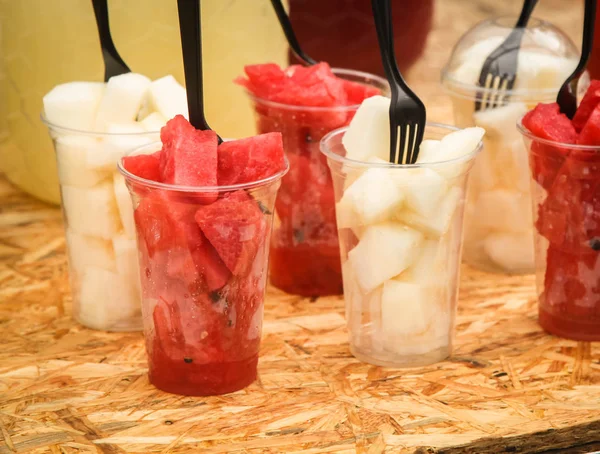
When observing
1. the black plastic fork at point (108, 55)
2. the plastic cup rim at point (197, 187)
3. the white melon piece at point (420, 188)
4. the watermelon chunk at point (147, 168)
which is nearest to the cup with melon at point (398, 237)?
the white melon piece at point (420, 188)

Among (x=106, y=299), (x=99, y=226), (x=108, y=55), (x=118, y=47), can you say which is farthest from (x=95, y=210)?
(x=118, y=47)

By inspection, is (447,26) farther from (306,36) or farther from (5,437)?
(5,437)

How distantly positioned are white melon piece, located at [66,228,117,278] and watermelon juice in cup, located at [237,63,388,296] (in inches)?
11.5

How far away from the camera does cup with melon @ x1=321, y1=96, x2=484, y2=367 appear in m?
1.13

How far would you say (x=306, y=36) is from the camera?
1688 millimetres

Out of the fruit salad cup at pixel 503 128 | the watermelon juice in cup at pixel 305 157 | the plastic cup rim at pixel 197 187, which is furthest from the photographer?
the fruit salad cup at pixel 503 128

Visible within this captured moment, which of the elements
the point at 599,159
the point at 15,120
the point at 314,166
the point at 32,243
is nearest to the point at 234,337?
the point at 314,166

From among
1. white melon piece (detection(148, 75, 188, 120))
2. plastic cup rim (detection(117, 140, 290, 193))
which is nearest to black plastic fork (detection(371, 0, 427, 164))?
plastic cup rim (detection(117, 140, 290, 193))

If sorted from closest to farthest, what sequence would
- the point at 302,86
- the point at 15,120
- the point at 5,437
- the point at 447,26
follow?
1. the point at 5,437
2. the point at 302,86
3. the point at 15,120
4. the point at 447,26

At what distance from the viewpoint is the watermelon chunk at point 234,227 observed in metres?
1.03

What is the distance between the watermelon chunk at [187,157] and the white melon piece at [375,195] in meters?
0.19

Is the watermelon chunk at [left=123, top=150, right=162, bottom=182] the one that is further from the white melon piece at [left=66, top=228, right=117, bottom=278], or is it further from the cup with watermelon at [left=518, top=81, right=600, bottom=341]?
the cup with watermelon at [left=518, top=81, right=600, bottom=341]

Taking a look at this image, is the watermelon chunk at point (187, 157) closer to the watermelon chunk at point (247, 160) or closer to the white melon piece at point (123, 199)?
the watermelon chunk at point (247, 160)

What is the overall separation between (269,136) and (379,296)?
260 mm
